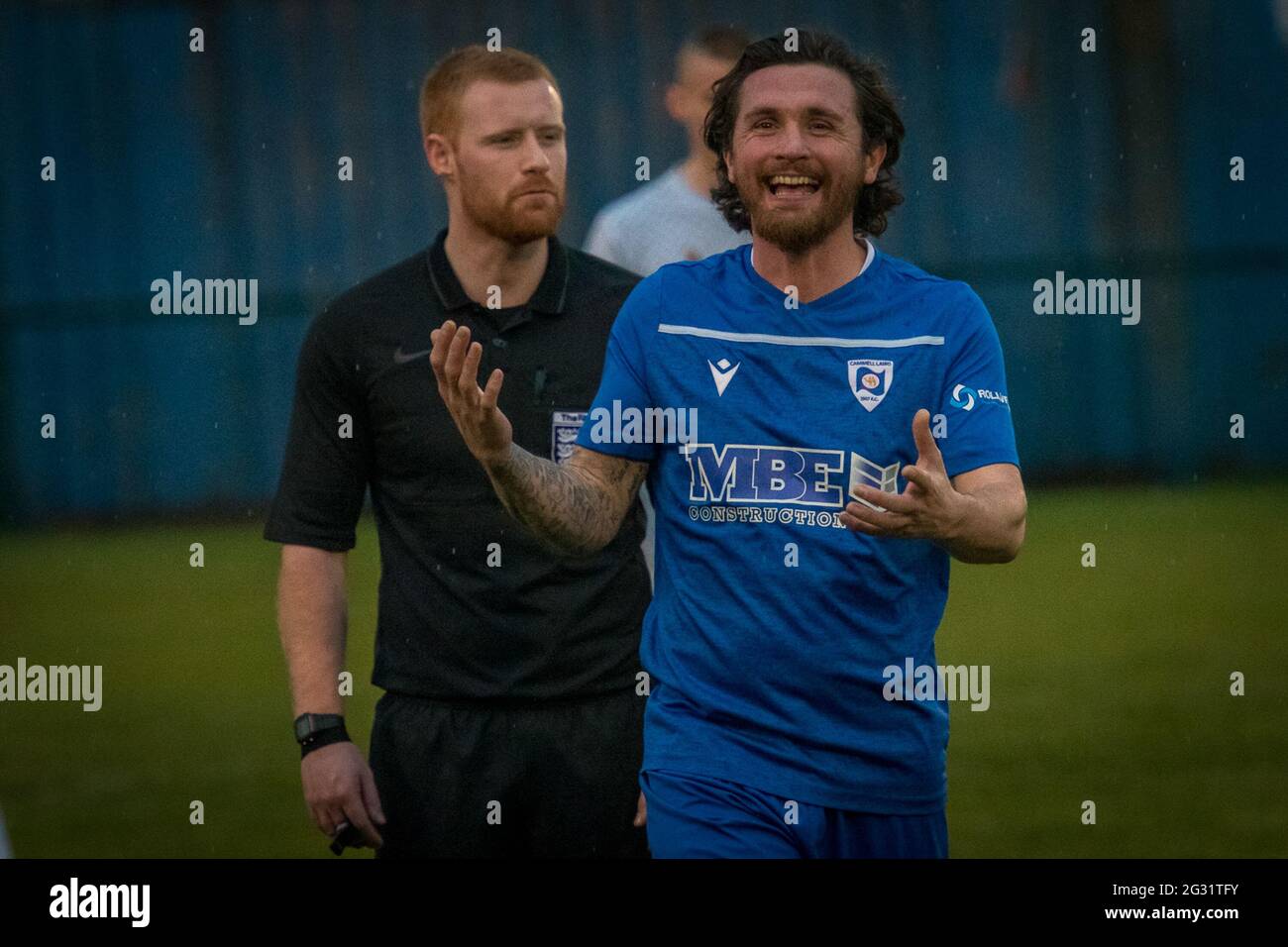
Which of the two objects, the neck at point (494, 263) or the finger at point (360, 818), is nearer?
the finger at point (360, 818)

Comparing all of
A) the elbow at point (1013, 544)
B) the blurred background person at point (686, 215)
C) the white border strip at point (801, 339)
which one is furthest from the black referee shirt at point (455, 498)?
the blurred background person at point (686, 215)

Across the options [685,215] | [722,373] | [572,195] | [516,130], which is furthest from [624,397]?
[572,195]

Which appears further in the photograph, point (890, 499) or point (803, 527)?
point (803, 527)

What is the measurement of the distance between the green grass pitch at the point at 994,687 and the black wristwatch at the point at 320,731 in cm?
218

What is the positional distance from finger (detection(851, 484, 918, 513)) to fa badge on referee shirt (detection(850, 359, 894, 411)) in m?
0.39

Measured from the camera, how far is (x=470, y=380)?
3166 mm

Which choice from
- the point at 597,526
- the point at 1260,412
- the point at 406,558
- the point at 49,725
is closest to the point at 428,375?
the point at 406,558

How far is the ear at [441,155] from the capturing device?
14.5ft

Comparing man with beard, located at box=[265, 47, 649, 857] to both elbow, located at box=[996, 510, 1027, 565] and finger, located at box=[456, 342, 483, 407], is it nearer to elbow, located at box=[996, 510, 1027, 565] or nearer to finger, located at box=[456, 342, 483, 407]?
finger, located at box=[456, 342, 483, 407]

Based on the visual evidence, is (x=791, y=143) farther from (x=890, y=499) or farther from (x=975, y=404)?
(x=890, y=499)

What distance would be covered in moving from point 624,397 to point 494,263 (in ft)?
3.06

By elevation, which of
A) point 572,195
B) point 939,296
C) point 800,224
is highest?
point 572,195

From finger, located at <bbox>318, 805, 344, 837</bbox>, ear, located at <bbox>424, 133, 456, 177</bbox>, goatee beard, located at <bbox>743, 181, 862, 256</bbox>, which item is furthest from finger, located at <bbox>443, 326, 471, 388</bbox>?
ear, located at <bbox>424, 133, 456, 177</bbox>

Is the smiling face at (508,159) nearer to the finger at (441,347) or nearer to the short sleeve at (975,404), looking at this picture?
the finger at (441,347)
